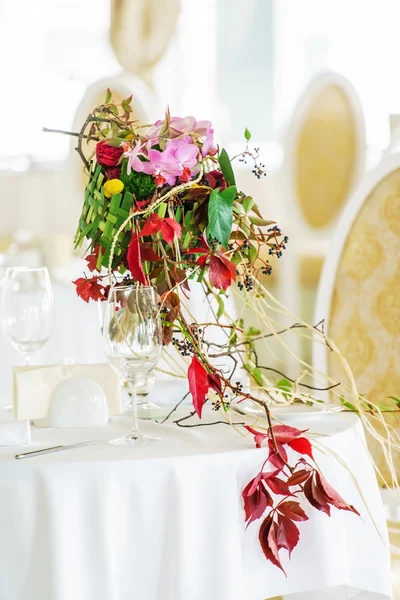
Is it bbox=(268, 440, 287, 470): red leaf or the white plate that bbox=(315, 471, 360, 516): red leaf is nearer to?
Answer: bbox=(268, 440, 287, 470): red leaf

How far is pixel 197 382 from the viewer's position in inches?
46.6

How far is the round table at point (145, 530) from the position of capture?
44.1 inches

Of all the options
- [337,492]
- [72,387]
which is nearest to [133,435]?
[72,387]

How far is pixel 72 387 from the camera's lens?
1.34 metres

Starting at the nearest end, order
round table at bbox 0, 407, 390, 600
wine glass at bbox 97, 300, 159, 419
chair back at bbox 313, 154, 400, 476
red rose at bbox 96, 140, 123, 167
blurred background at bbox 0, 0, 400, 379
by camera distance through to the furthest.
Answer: round table at bbox 0, 407, 390, 600, red rose at bbox 96, 140, 123, 167, wine glass at bbox 97, 300, 159, 419, chair back at bbox 313, 154, 400, 476, blurred background at bbox 0, 0, 400, 379

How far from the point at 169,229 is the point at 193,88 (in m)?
3.68

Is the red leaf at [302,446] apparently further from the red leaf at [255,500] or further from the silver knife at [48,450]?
the silver knife at [48,450]

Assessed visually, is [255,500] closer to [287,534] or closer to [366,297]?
[287,534]

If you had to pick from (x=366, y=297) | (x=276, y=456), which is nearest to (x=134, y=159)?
(x=276, y=456)

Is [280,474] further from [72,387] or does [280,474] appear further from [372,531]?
[72,387]

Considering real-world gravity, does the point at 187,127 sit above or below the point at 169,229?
above

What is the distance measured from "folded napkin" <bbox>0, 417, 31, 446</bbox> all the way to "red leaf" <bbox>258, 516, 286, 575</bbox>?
35cm

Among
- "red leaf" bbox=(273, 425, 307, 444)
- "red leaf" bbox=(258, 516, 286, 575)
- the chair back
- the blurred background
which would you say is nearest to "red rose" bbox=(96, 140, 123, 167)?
"red leaf" bbox=(273, 425, 307, 444)

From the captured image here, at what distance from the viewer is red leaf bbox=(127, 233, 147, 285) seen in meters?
1.23
